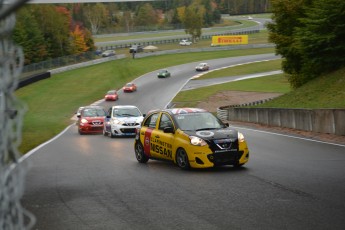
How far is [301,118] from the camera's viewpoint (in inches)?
1068

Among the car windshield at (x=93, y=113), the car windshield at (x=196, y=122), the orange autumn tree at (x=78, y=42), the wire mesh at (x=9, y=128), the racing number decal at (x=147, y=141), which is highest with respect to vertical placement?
the wire mesh at (x=9, y=128)

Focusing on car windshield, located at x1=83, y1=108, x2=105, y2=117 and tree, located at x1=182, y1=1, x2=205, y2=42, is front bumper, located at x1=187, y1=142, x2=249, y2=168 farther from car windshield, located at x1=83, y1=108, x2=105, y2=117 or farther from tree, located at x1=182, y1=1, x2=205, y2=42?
tree, located at x1=182, y1=1, x2=205, y2=42

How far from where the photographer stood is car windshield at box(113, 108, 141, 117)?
1155 inches

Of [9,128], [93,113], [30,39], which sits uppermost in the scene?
[9,128]

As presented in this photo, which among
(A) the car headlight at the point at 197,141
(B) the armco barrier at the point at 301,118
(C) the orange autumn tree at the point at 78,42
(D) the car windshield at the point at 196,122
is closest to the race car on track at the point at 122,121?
→ (B) the armco barrier at the point at 301,118

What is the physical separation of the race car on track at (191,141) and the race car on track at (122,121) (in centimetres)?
1106

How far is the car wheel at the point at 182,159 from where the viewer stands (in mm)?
14641

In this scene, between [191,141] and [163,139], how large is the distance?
1.45 meters

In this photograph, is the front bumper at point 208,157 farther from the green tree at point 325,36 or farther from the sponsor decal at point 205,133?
the green tree at point 325,36

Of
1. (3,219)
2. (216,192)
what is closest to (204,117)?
(216,192)

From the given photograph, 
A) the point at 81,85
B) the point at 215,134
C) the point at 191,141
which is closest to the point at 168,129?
the point at 191,141

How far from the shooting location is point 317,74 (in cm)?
4069

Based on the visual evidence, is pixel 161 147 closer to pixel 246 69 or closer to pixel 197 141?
pixel 197 141

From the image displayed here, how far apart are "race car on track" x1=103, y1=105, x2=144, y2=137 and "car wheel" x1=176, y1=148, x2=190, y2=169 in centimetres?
1260
